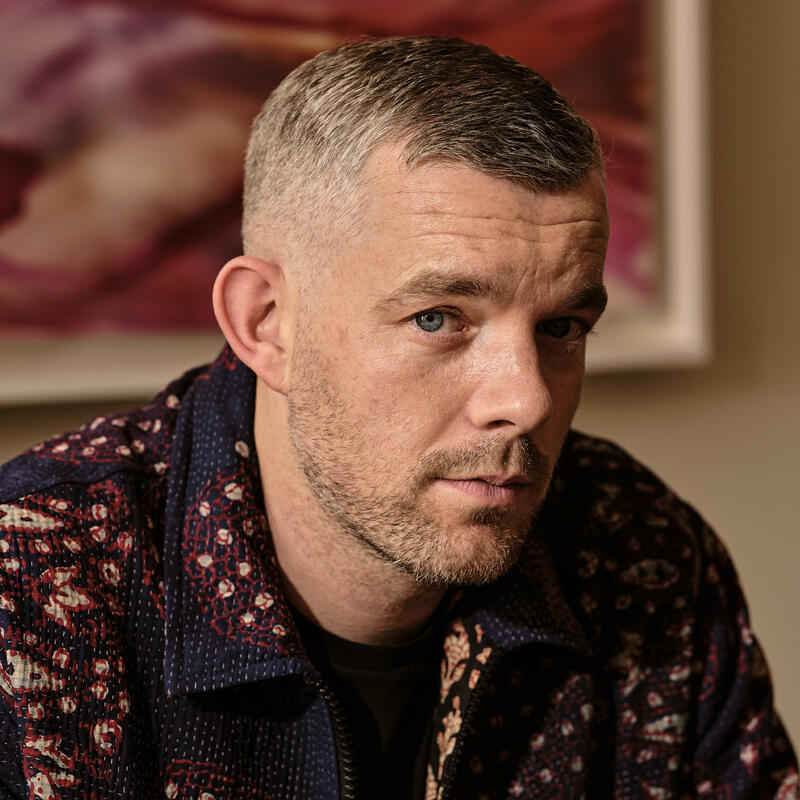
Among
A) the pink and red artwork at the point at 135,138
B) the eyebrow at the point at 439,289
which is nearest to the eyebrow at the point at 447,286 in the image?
the eyebrow at the point at 439,289

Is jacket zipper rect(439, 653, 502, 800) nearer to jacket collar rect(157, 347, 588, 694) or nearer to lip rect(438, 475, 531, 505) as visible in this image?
jacket collar rect(157, 347, 588, 694)

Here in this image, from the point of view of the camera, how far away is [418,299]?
1003mm

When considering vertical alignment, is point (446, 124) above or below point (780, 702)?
above

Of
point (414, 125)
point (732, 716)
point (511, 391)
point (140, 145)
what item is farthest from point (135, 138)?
point (732, 716)

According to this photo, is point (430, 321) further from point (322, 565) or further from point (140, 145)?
point (140, 145)

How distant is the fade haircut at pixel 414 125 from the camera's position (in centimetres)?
99

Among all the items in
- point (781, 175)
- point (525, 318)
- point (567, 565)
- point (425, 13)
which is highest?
point (425, 13)

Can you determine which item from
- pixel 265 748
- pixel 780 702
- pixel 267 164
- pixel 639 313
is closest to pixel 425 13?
pixel 639 313

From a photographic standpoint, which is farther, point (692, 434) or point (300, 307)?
point (692, 434)

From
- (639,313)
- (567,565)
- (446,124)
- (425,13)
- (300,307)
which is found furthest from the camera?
(639,313)

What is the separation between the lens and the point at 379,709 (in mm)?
1183

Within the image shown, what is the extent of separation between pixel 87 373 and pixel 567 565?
0.79m

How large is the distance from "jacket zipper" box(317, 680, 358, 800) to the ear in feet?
1.06

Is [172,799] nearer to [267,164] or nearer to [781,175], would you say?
[267,164]
